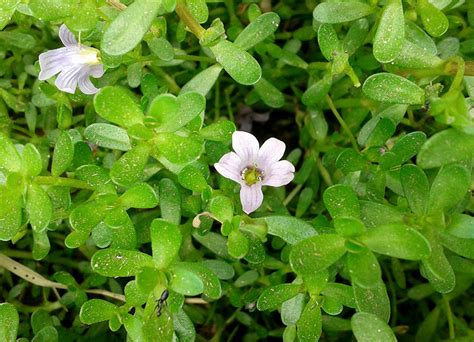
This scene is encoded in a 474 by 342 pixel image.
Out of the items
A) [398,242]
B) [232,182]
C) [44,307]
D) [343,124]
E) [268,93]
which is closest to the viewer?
[398,242]

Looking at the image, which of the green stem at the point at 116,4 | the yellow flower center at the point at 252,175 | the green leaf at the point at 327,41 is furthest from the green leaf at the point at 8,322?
the green leaf at the point at 327,41

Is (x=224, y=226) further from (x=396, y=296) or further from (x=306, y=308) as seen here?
(x=396, y=296)

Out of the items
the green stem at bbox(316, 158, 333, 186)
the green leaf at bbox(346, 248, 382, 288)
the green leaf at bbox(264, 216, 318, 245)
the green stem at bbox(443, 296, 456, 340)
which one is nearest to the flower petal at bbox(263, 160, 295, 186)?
the green leaf at bbox(264, 216, 318, 245)

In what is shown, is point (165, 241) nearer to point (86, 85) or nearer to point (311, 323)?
point (311, 323)

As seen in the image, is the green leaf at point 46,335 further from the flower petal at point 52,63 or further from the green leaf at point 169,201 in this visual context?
the flower petal at point 52,63

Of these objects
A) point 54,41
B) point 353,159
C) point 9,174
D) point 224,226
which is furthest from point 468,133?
point 54,41

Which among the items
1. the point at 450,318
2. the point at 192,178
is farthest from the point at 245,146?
the point at 450,318
